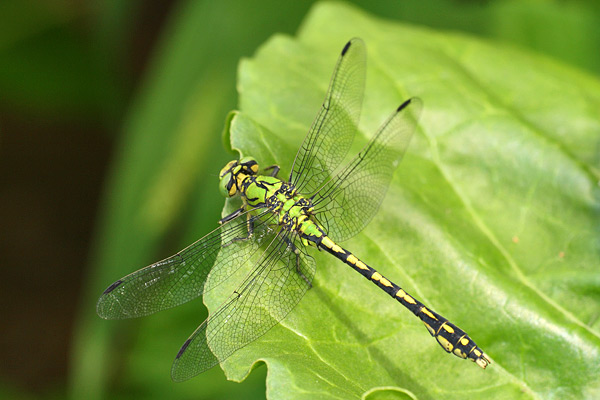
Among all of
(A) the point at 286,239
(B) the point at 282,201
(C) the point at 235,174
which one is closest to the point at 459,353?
(A) the point at 286,239

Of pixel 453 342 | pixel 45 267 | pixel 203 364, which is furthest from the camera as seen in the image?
pixel 45 267

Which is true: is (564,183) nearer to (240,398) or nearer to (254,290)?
(254,290)

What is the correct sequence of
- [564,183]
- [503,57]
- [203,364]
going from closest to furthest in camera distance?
[203,364], [564,183], [503,57]

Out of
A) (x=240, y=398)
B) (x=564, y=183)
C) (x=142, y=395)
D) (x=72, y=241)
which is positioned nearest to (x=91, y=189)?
(x=72, y=241)

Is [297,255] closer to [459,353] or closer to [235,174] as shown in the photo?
[235,174]

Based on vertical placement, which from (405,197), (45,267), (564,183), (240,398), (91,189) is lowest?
(240,398)

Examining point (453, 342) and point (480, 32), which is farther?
point (480, 32)
